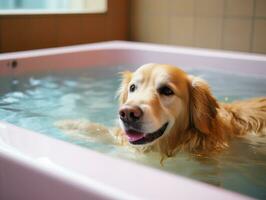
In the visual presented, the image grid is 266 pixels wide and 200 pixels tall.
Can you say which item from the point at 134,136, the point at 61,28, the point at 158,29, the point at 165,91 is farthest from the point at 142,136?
the point at 158,29

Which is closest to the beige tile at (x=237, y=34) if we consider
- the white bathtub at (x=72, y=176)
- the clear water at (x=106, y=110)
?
the clear water at (x=106, y=110)

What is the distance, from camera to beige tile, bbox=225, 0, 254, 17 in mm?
3754

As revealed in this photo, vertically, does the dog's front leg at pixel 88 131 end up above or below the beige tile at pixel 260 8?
below

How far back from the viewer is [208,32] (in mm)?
4078

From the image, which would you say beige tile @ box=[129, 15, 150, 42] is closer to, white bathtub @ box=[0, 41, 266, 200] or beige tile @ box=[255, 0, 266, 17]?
beige tile @ box=[255, 0, 266, 17]

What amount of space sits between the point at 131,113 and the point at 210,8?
314 centimetres

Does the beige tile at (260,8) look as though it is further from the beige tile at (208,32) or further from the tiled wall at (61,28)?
the tiled wall at (61,28)

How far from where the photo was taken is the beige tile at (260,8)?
365cm

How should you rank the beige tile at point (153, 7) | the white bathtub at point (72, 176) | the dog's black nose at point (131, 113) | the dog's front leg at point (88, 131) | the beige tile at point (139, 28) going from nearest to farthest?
the white bathtub at point (72, 176)
the dog's black nose at point (131, 113)
the dog's front leg at point (88, 131)
the beige tile at point (153, 7)
the beige tile at point (139, 28)

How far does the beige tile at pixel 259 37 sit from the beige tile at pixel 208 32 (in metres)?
0.37

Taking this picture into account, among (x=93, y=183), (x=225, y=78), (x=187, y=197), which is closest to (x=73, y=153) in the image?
(x=93, y=183)

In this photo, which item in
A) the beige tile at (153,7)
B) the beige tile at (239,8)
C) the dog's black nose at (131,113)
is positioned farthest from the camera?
the beige tile at (153,7)

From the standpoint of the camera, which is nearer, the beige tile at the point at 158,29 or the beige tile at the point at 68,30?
the beige tile at the point at 68,30

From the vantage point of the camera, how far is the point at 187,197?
28.2 inches
